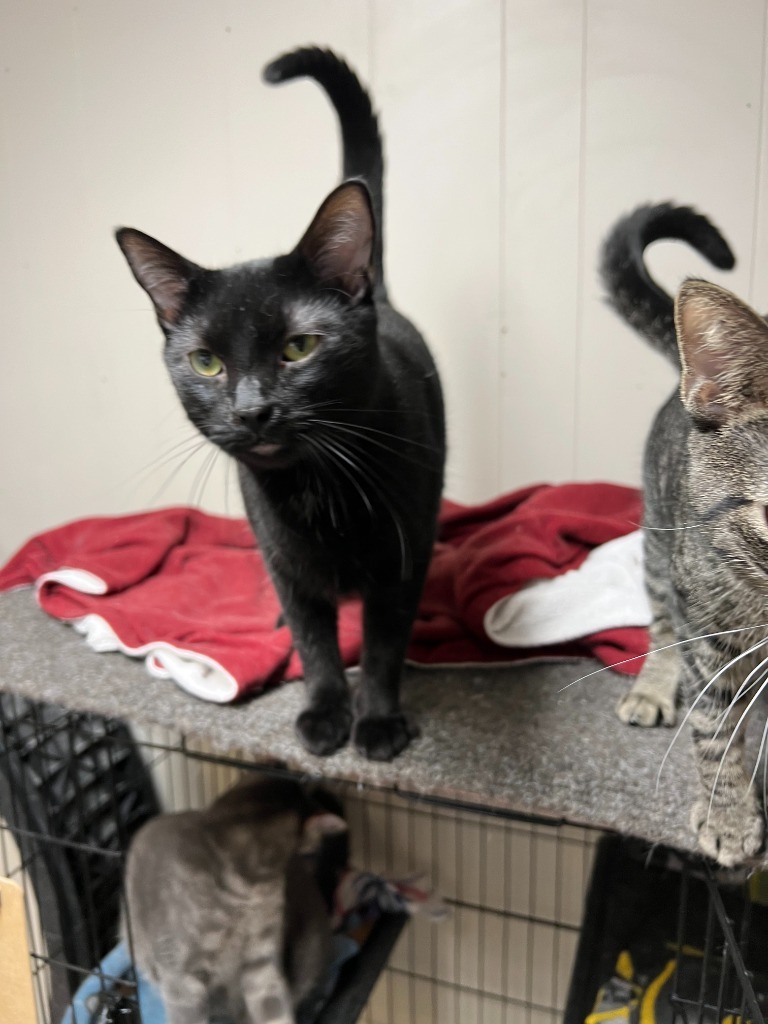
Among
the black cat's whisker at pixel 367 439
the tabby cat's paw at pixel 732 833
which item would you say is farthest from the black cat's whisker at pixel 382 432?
the tabby cat's paw at pixel 732 833

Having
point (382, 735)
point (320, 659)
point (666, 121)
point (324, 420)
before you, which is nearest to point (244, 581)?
point (320, 659)

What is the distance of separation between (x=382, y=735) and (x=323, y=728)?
70 millimetres

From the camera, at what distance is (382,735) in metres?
0.89

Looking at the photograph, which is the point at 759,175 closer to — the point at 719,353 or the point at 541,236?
the point at 541,236

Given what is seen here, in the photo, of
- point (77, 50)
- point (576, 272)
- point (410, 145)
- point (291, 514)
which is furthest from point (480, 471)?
point (77, 50)

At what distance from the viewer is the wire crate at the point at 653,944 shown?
1099mm

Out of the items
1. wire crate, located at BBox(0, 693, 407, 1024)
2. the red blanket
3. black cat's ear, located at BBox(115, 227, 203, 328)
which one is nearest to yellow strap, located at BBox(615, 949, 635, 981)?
wire crate, located at BBox(0, 693, 407, 1024)

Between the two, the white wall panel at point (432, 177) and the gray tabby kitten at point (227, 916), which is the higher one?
the white wall panel at point (432, 177)

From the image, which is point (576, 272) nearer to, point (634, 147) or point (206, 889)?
point (634, 147)

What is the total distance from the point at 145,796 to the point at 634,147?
157cm

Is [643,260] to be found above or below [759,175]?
below

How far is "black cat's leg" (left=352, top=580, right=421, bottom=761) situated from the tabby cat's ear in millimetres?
410

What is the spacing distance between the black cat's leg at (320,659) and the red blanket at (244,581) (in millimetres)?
97

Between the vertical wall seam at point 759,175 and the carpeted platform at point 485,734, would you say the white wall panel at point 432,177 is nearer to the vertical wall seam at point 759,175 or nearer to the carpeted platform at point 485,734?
the vertical wall seam at point 759,175
